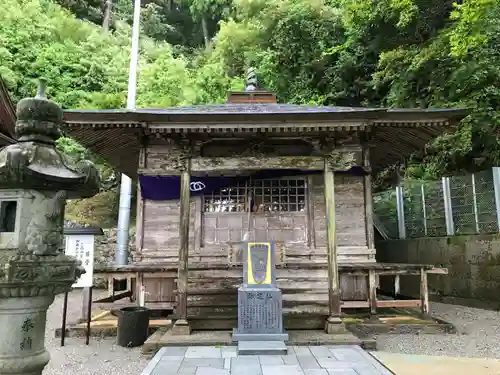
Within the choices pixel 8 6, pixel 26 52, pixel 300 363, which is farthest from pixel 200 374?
pixel 8 6

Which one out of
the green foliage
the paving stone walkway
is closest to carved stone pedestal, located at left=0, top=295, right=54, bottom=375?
Result: the paving stone walkway

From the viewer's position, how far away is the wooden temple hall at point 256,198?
7191 mm

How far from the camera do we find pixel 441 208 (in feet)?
38.6

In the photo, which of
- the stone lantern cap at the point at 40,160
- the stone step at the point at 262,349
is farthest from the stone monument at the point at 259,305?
the stone lantern cap at the point at 40,160

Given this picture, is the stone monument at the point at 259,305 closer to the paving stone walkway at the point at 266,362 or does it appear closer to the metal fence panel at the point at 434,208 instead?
the paving stone walkway at the point at 266,362

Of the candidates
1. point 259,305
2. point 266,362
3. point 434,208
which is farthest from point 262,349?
point 434,208

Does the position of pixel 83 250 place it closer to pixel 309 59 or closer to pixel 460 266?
pixel 460 266

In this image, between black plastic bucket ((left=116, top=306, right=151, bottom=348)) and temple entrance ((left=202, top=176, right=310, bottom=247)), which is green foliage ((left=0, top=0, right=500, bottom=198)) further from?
black plastic bucket ((left=116, top=306, right=151, bottom=348))

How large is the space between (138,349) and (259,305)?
237 cm

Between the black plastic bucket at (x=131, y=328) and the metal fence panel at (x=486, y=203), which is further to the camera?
the metal fence panel at (x=486, y=203)

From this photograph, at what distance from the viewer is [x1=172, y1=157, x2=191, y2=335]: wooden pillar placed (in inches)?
278

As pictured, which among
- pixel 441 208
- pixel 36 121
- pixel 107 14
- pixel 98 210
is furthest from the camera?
pixel 107 14

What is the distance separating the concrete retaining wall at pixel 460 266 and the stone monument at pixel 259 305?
636 cm

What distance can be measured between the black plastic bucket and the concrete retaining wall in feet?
28.1
